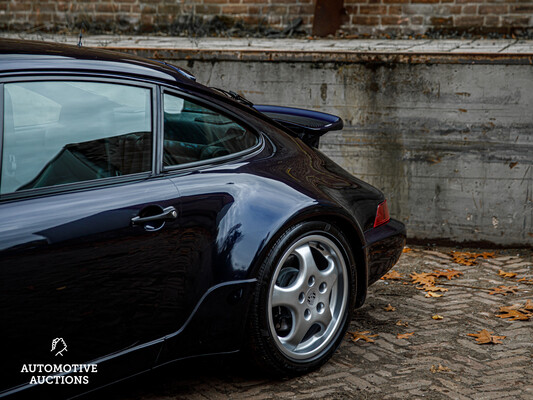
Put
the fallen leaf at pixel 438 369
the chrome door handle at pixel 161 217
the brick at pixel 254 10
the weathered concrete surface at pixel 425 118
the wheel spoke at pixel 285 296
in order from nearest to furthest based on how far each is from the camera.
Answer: the chrome door handle at pixel 161 217, the wheel spoke at pixel 285 296, the fallen leaf at pixel 438 369, the weathered concrete surface at pixel 425 118, the brick at pixel 254 10

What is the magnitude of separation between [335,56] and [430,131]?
3.41 ft

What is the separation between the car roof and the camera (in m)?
2.68

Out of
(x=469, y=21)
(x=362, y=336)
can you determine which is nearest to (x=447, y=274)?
(x=362, y=336)

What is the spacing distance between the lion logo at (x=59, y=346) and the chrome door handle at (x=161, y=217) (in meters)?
0.53

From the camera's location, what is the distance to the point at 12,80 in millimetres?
2613

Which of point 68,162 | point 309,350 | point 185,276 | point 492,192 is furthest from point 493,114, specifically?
point 68,162

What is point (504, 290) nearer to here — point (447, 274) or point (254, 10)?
point (447, 274)

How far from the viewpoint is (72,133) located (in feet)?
9.16

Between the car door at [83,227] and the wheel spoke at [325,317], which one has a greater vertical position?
the car door at [83,227]

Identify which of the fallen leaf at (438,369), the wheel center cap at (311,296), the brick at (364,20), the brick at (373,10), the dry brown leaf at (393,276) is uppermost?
the brick at (373,10)

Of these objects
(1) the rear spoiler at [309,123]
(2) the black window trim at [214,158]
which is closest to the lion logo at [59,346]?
(2) the black window trim at [214,158]

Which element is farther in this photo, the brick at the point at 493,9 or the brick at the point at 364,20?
the brick at the point at 364,20

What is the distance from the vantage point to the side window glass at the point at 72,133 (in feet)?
8.52

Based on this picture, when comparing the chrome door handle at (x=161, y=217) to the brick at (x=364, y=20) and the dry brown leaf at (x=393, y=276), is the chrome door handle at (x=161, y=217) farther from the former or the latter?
the brick at (x=364, y=20)
